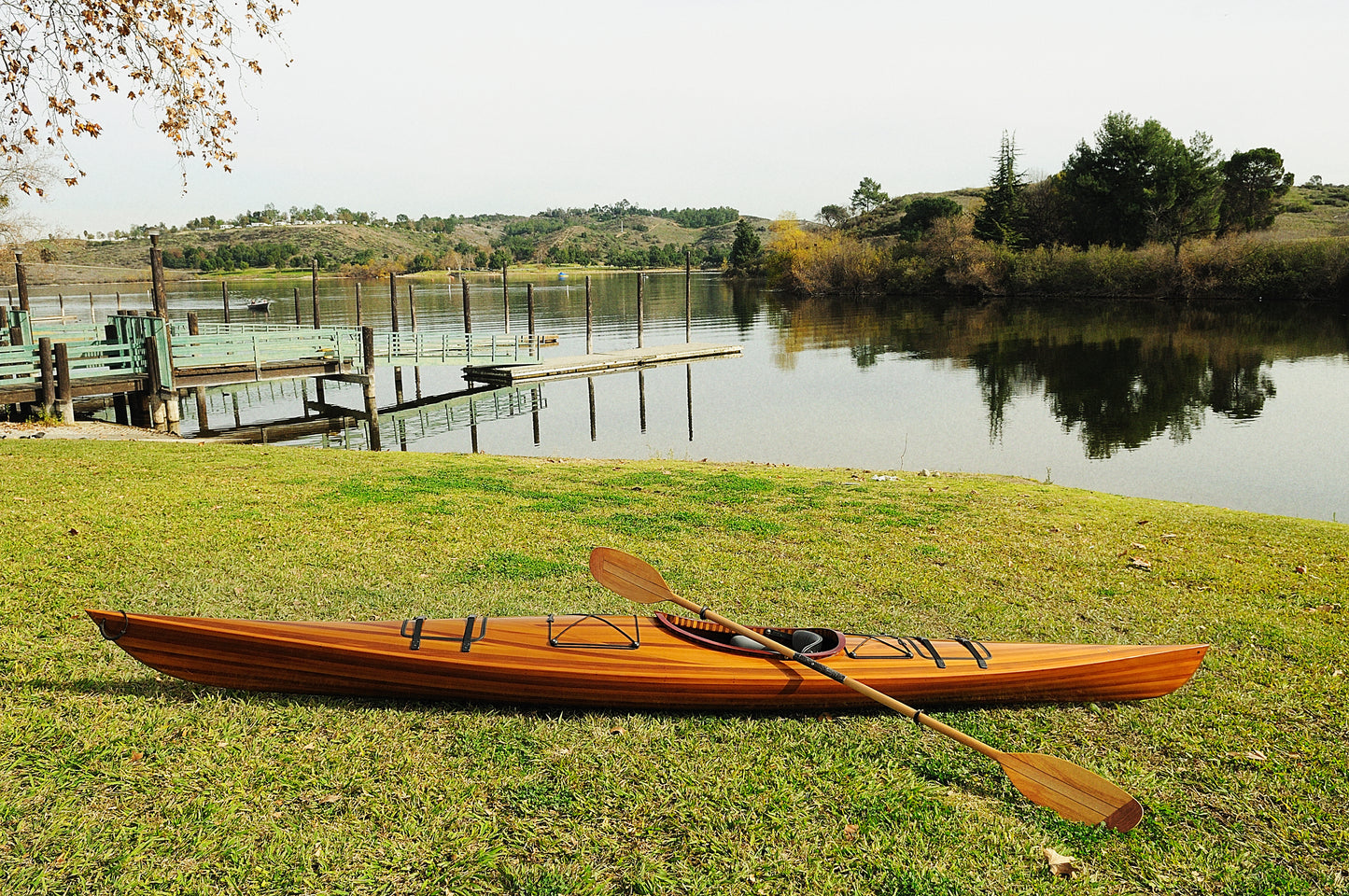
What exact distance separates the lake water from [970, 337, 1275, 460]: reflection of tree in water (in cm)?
10

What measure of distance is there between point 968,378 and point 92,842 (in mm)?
27382

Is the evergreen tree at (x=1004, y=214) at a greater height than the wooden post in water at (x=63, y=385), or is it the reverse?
the evergreen tree at (x=1004, y=214)

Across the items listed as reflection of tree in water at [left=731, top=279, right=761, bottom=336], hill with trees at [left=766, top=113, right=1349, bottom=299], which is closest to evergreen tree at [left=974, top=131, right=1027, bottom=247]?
hill with trees at [left=766, top=113, right=1349, bottom=299]

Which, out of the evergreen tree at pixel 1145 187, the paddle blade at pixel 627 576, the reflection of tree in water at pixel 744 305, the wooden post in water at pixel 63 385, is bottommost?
the paddle blade at pixel 627 576

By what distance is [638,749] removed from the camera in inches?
150

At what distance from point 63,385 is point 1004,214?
63710 mm

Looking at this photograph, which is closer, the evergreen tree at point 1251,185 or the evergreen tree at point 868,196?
the evergreen tree at point 1251,185

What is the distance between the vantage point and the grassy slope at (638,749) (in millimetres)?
3094

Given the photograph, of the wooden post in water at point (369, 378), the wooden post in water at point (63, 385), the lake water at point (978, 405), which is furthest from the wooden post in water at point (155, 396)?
the wooden post in water at point (369, 378)

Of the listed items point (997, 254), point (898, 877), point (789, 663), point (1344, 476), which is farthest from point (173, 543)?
point (997, 254)

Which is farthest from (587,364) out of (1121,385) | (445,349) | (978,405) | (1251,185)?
(1251,185)

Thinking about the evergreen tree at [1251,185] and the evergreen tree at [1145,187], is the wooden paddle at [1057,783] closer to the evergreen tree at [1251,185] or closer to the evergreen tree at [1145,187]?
the evergreen tree at [1145,187]

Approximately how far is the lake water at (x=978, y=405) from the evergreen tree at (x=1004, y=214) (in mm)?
20949

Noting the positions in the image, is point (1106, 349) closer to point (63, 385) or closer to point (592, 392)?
point (592, 392)
